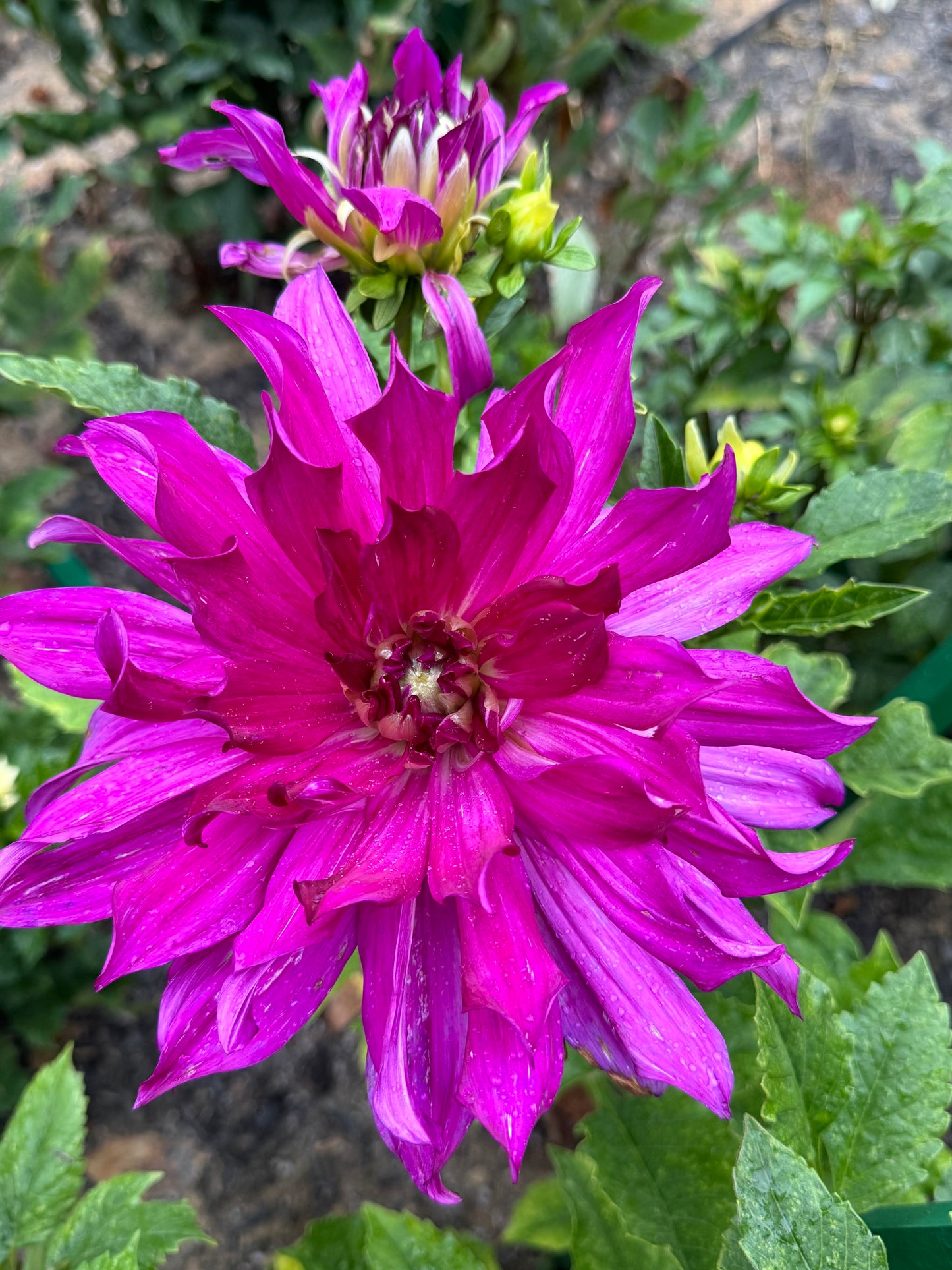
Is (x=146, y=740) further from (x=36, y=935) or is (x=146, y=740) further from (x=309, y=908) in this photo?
(x=36, y=935)

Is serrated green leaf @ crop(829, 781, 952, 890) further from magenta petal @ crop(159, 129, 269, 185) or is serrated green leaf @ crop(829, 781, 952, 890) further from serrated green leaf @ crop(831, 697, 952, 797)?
magenta petal @ crop(159, 129, 269, 185)

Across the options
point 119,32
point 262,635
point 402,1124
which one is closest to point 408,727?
point 262,635

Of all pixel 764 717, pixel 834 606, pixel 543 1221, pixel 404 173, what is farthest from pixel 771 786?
pixel 543 1221

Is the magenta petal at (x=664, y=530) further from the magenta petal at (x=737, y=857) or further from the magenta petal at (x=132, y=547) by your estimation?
the magenta petal at (x=132, y=547)

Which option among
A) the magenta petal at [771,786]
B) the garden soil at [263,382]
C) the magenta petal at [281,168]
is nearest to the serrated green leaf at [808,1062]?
the magenta petal at [771,786]

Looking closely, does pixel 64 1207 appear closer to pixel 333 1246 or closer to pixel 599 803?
pixel 333 1246
